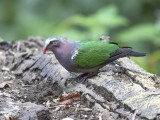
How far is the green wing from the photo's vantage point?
543 centimetres

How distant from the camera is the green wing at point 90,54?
214 inches

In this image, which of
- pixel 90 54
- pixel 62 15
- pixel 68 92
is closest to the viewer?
pixel 68 92

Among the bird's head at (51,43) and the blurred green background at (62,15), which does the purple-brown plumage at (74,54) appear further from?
the blurred green background at (62,15)

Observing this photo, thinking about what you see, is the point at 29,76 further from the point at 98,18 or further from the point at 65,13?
the point at 65,13

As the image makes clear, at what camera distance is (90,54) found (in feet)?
17.9

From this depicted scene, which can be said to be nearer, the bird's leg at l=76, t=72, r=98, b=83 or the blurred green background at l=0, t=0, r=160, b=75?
the bird's leg at l=76, t=72, r=98, b=83

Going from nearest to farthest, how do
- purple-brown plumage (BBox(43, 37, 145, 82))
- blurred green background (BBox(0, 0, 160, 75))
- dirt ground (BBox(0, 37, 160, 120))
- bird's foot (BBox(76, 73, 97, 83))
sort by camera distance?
1. dirt ground (BBox(0, 37, 160, 120))
2. bird's foot (BBox(76, 73, 97, 83))
3. purple-brown plumage (BBox(43, 37, 145, 82))
4. blurred green background (BBox(0, 0, 160, 75))

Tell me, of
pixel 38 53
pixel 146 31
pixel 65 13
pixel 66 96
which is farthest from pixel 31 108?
pixel 65 13

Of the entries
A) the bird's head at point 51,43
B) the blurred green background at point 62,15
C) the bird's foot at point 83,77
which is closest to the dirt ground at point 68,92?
the bird's foot at point 83,77

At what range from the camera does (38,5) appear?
10336 mm

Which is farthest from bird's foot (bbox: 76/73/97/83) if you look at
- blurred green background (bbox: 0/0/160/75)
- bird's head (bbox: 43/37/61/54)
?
blurred green background (bbox: 0/0/160/75)

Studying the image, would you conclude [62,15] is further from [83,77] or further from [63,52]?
[83,77]

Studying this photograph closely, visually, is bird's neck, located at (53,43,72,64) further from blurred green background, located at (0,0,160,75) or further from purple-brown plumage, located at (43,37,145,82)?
blurred green background, located at (0,0,160,75)

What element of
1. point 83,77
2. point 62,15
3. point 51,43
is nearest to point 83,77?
point 83,77
